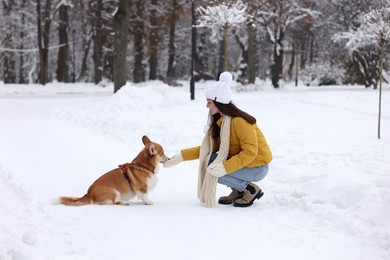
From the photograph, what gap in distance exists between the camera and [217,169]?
5.38 metres

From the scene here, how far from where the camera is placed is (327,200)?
18.8 ft

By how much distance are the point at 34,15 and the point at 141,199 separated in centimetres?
3666

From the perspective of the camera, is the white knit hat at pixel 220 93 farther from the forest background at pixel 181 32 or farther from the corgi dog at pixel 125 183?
the forest background at pixel 181 32

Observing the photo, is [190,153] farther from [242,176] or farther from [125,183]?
[125,183]

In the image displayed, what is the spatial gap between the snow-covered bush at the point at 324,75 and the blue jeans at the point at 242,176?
3495cm

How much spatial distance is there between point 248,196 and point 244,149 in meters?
0.73

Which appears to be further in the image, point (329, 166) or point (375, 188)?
point (329, 166)

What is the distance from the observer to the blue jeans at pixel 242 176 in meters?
5.61

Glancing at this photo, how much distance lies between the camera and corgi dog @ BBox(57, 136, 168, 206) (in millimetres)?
5438

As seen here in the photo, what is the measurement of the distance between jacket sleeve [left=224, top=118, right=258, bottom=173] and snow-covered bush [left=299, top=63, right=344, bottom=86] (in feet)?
115

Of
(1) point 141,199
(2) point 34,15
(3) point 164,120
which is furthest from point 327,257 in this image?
(2) point 34,15

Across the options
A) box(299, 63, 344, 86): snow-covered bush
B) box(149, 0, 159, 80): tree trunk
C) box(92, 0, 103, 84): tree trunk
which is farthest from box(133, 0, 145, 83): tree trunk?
box(299, 63, 344, 86): snow-covered bush

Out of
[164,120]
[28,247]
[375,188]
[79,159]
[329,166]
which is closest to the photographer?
[28,247]

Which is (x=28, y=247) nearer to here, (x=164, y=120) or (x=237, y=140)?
(x=237, y=140)
